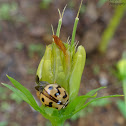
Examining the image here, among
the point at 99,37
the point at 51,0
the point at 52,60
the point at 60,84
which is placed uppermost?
the point at 52,60

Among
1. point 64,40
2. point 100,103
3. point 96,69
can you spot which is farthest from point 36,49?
point 100,103

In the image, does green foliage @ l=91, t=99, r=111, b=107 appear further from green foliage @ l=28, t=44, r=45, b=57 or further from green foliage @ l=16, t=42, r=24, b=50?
green foliage @ l=16, t=42, r=24, b=50

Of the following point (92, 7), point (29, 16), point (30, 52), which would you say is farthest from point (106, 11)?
point (30, 52)

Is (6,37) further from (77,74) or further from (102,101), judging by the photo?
(77,74)

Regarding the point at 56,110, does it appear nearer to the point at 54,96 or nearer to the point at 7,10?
the point at 54,96

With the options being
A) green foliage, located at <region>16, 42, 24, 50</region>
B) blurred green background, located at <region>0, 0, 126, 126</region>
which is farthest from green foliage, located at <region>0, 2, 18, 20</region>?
green foliage, located at <region>16, 42, 24, 50</region>

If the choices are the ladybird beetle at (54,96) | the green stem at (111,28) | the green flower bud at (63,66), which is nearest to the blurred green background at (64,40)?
the green stem at (111,28)

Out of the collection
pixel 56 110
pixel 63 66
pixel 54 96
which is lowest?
pixel 56 110
